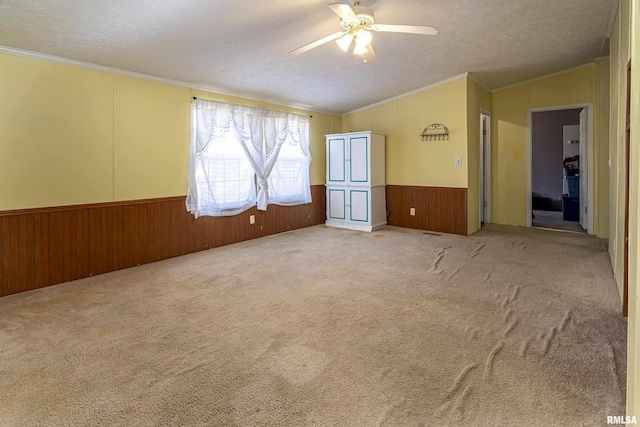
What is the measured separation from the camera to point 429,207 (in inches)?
233

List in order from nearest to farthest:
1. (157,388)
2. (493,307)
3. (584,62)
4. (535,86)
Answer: (157,388) → (493,307) → (584,62) → (535,86)

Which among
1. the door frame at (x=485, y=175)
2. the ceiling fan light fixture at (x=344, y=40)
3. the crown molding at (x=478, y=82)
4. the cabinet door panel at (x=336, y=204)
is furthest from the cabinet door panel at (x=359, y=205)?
the ceiling fan light fixture at (x=344, y=40)

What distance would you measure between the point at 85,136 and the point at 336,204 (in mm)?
4056

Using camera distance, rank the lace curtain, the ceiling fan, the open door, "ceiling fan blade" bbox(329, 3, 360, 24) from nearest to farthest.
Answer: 1. "ceiling fan blade" bbox(329, 3, 360, 24)
2. the ceiling fan
3. the lace curtain
4. the open door

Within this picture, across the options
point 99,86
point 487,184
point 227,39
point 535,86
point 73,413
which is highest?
point 535,86

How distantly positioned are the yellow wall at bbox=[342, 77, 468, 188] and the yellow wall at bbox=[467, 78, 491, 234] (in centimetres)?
15

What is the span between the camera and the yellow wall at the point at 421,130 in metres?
5.42

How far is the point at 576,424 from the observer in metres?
1.48

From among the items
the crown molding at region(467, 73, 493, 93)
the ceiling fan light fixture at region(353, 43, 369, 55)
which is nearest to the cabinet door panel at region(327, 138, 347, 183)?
the crown molding at region(467, 73, 493, 93)

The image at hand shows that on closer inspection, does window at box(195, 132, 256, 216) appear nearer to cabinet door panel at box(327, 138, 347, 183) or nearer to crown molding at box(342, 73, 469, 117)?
cabinet door panel at box(327, 138, 347, 183)

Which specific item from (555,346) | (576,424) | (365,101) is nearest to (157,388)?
(576,424)

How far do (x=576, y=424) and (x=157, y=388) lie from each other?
1.98 meters

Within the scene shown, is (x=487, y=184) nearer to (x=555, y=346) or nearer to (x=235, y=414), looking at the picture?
(x=555, y=346)

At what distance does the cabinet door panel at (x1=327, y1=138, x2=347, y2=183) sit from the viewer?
628cm
